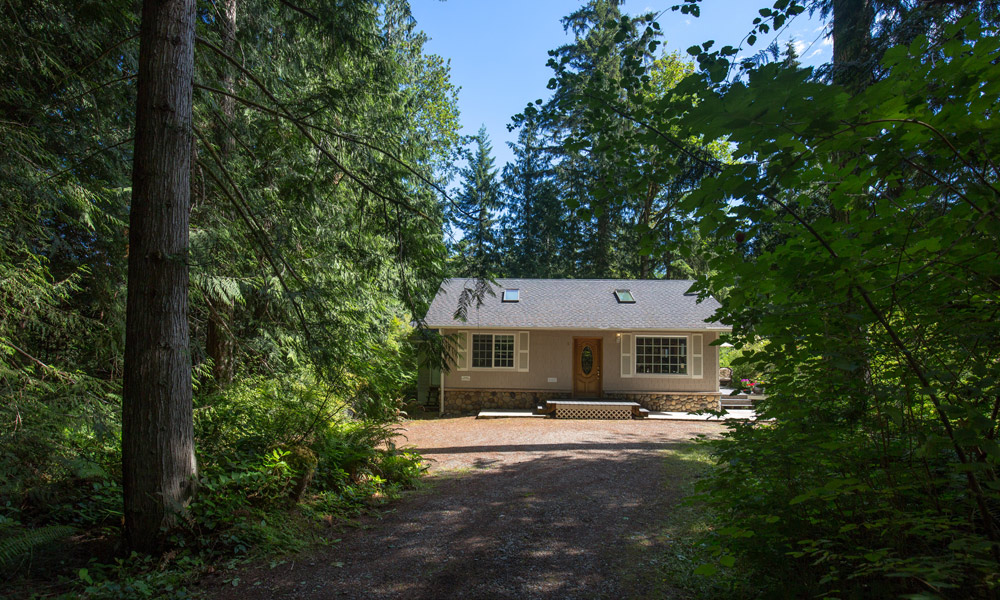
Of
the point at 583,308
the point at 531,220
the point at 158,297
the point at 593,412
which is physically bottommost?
the point at 593,412

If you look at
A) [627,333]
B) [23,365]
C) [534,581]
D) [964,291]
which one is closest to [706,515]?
[534,581]

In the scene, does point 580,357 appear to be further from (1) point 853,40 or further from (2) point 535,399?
(1) point 853,40

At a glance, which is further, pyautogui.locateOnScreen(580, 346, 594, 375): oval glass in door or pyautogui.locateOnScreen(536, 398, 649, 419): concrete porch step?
pyautogui.locateOnScreen(580, 346, 594, 375): oval glass in door

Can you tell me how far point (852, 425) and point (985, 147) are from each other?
1.65m

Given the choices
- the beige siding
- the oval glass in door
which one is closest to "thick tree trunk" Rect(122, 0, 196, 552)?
the beige siding

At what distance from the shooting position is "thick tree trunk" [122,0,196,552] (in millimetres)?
4043

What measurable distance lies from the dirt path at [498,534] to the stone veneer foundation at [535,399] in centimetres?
605

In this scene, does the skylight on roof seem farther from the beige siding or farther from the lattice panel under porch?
the lattice panel under porch

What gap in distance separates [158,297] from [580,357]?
13283 mm

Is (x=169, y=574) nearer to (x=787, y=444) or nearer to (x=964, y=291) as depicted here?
(x=787, y=444)

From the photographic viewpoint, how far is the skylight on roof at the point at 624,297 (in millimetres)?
16938

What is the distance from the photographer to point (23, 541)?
337 cm

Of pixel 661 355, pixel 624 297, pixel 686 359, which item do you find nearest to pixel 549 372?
pixel 661 355

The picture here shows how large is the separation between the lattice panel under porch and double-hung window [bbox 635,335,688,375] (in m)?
1.61
